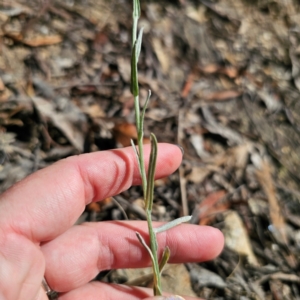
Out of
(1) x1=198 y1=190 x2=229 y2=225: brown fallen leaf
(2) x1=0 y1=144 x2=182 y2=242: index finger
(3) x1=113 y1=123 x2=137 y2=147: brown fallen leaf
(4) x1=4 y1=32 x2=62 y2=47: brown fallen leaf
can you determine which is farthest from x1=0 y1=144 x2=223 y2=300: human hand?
(4) x1=4 y1=32 x2=62 y2=47: brown fallen leaf

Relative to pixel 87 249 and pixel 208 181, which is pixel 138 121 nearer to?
pixel 87 249

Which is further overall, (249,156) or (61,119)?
(249,156)

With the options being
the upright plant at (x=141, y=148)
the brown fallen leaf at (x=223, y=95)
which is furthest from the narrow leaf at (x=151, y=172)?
the brown fallen leaf at (x=223, y=95)

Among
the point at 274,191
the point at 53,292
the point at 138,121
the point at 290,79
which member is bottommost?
the point at 53,292

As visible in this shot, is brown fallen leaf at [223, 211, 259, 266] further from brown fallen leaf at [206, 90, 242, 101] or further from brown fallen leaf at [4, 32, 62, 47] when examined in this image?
→ brown fallen leaf at [4, 32, 62, 47]

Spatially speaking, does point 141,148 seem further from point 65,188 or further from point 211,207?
point 211,207

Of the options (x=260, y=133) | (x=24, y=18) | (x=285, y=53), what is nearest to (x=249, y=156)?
(x=260, y=133)

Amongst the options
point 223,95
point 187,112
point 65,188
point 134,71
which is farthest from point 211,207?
point 134,71

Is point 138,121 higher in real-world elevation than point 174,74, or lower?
higher
